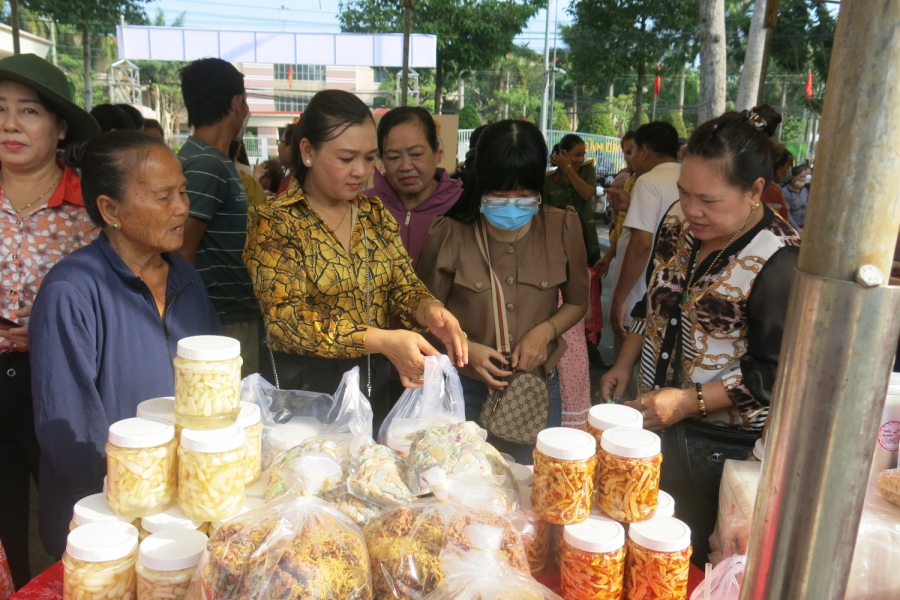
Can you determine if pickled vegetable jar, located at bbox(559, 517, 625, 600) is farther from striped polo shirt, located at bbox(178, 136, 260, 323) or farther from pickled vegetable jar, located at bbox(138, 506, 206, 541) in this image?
striped polo shirt, located at bbox(178, 136, 260, 323)

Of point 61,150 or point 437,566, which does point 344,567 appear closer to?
point 437,566

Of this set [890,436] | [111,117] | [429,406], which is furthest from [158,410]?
[111,117]

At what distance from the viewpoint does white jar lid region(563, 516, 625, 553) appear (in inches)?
47.0

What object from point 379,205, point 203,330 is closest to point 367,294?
point 379,205

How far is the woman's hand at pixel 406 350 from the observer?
1.72 m

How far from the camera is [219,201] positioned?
8.34 feet

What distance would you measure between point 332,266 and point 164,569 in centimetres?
112

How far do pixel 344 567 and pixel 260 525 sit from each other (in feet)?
0.54

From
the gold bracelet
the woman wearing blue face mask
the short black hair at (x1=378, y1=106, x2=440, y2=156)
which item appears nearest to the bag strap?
the woman wearing blue face mask

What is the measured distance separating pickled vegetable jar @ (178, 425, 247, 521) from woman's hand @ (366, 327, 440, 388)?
0.56 m

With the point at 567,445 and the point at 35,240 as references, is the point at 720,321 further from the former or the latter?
Answer: the point at 35,240

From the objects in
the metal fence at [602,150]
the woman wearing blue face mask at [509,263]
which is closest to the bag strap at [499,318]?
the woman wearing blue face mask at [509,263]

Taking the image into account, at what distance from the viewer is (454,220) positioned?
2.48m

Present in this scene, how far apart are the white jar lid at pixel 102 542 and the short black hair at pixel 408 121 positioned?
7.39 ft
